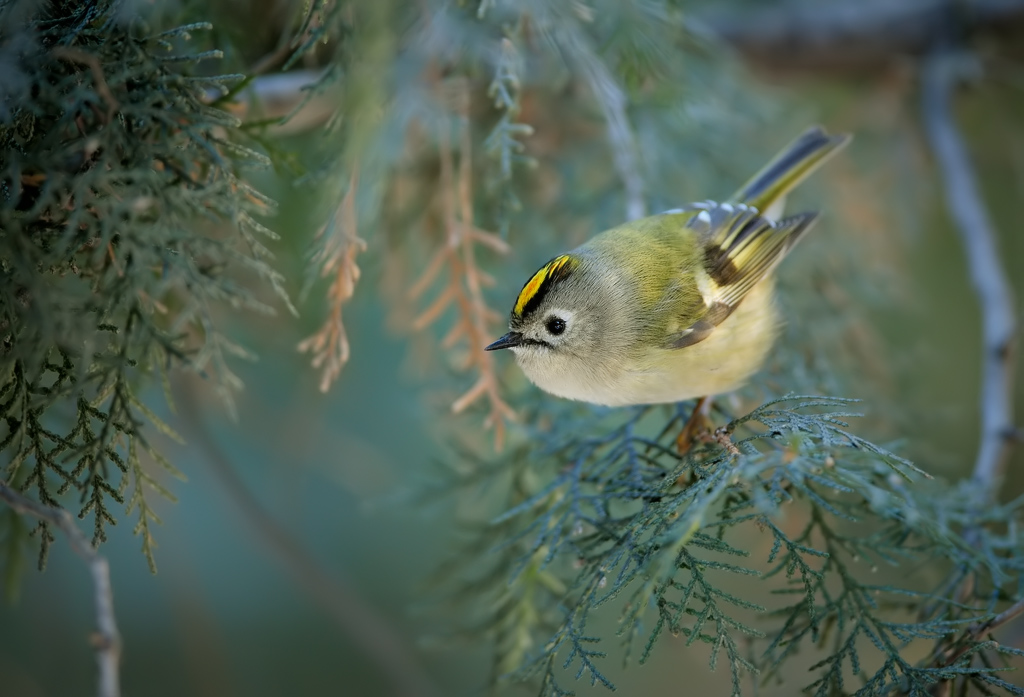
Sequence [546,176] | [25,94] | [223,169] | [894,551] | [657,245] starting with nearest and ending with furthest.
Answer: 1. [25,94]
2. [223,169]
3. [894,551]
4. [657,245]
5. [546,176]

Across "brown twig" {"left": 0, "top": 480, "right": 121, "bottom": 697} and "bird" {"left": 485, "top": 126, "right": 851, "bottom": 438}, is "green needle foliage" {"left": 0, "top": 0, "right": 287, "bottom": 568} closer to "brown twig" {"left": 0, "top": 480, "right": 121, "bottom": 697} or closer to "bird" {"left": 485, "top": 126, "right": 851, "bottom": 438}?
"brown twig" {"left": 0, "top": 480, "right": 121, "bottom": 697}

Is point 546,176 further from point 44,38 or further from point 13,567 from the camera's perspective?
point 13,567

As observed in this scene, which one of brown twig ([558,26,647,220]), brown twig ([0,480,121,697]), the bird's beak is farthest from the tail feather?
brown twig ([0,480,121,697])

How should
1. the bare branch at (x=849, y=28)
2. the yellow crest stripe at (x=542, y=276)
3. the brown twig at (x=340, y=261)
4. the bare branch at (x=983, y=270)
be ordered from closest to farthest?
1. the brown twig at (x=340, y=261)
2. the yellow crest stripe at (x=542, y=276)
3. the bare branch at (x=983, y=270)
4. the bare branch at (x=849, y=28)

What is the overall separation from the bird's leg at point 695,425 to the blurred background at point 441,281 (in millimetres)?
172

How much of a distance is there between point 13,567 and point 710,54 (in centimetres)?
192

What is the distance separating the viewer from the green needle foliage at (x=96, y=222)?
0.97 metres

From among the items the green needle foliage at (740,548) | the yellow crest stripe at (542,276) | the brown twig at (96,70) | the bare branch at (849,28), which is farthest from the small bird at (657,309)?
the bare branch at (849,28)

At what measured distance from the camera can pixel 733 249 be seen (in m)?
1.69

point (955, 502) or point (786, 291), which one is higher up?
point (786, 291)

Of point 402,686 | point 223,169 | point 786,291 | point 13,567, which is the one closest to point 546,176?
point 786,291

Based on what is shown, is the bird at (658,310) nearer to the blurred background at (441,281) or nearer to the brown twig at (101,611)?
the blurred background at (441,281)

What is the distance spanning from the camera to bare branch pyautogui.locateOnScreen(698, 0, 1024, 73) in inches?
90.8

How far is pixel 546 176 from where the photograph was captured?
2105 millimetres
